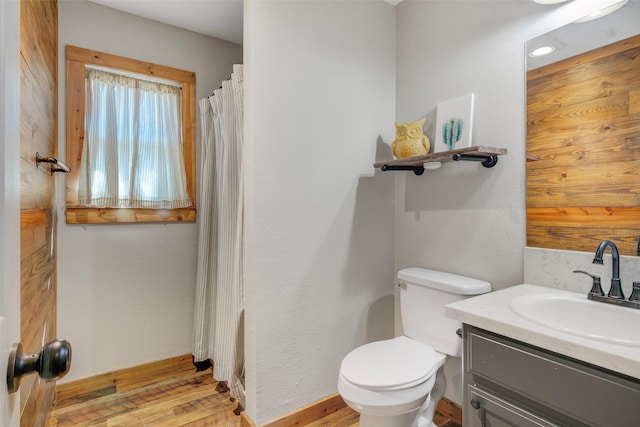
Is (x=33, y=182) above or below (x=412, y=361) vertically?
above

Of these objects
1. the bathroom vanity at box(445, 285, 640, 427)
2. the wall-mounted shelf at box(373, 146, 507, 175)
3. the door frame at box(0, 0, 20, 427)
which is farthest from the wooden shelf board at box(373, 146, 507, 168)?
the door frame at box(0, 0, 20, 427)

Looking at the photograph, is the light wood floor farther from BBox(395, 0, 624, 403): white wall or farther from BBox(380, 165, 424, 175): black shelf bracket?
BBox(380, 165, 424, 175): black shelf bracket

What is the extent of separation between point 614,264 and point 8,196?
5.50ft

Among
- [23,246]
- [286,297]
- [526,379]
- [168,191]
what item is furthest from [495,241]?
[168,191]

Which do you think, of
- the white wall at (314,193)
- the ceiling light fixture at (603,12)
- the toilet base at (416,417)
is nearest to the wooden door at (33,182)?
the white wall at (314,193)

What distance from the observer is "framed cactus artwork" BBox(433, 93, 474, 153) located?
5.69ft

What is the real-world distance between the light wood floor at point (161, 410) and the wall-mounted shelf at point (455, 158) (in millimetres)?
1440

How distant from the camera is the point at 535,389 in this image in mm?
968

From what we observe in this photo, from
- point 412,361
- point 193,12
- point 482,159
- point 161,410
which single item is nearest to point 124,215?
point 161,410

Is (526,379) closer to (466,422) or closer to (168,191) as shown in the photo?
(466,422)

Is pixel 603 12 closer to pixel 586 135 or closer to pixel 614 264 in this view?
pixel 586 135

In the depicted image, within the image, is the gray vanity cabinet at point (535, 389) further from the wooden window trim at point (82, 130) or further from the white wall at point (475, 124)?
the wooden window trim at point (82, 130)

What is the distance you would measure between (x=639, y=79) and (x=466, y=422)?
1.39 metres

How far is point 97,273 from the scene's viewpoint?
84.0 inches
